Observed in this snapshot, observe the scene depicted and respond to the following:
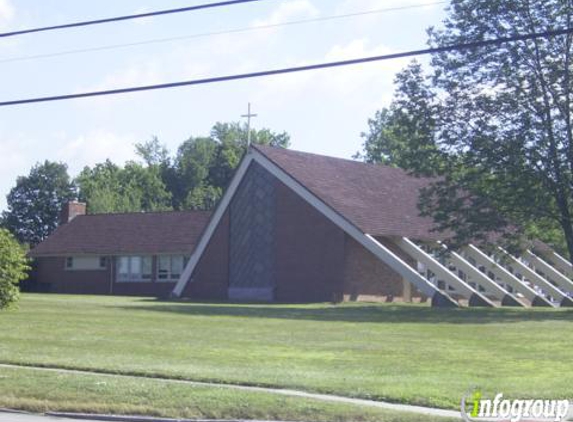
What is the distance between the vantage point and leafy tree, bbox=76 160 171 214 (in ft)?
320

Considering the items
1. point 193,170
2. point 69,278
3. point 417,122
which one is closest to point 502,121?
point 417,122

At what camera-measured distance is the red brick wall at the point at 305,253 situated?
43875mm

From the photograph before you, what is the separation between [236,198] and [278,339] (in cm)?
2498

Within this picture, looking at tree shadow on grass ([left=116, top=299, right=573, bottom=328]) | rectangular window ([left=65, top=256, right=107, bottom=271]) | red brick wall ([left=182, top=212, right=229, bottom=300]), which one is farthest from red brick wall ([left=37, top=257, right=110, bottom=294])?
tree shadow on grass ([left=116, top=299, right=573, bottom=328])

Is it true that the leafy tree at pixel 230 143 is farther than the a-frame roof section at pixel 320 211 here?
Yes

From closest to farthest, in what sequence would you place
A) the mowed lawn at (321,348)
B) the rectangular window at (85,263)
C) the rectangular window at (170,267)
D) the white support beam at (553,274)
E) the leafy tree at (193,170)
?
the mowed lawn at (321,348) < the white support beam at (553,274) < the rectangular window at (170,267) < the rectangular window at (85,263) < the leafy tree at (193,170)

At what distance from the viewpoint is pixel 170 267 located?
56.4m

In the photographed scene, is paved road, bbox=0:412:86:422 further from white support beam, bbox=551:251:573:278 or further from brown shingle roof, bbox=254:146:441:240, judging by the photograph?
white support beam, bbox=551:251:573:278

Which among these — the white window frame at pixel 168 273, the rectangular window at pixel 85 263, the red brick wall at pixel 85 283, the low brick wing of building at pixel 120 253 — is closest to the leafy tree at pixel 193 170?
the low brick wing of building at pixel 120 253

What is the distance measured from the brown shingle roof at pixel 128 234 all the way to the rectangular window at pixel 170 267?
0.71 m

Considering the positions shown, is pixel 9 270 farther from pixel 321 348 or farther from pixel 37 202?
pixel 37 202

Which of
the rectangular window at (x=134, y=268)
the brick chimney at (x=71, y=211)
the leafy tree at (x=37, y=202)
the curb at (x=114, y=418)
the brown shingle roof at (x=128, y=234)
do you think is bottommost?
the curb at (x=114, y=418)

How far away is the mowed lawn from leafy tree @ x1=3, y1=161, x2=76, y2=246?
6572cm

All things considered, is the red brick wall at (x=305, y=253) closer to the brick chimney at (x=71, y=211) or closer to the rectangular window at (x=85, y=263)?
the rectangular window at (x=85, y=263)
